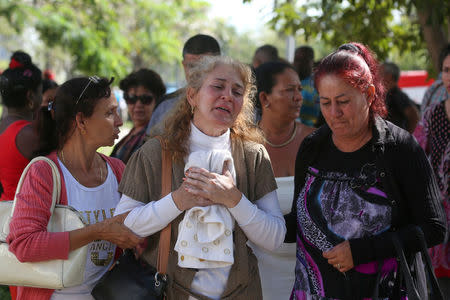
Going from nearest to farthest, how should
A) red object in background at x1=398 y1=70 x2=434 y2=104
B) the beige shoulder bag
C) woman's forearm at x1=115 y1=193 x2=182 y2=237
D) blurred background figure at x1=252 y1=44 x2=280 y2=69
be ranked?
woman's forearm at x1=115 y1=193 x2=182 y2=237, the beige shoulder bag, blurred background figure at x1=252 y1=44 x2=280 y2=69, red object in background at x1=398 y1=70 x2=434 y2=104

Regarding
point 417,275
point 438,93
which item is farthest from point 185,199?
point 438,93

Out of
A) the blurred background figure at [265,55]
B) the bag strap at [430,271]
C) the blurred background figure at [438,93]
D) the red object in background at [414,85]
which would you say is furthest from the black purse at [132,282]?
the red object in background at [414,85]

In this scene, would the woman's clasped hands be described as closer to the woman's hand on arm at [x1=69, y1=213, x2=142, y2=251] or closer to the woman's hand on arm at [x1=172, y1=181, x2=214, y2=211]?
the woman's hand on arm at [x1=172, y1=181, x2=214, y2=211]

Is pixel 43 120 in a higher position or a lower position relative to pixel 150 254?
higher

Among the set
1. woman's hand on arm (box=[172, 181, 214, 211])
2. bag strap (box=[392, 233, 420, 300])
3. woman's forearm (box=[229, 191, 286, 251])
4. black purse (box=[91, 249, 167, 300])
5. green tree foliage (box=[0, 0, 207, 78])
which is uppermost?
green tree foliage (box=[0, 0, 207, 78])

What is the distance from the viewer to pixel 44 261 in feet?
8.80

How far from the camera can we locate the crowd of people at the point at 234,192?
2529 millimetres

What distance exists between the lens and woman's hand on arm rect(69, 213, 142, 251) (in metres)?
2.60

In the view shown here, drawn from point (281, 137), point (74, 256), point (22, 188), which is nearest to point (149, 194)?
point (74, 256)

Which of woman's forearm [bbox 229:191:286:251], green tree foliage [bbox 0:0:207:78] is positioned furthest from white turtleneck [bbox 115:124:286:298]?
green tree foliage [bbox 0:0:207:78]

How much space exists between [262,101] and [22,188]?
220 centimetres

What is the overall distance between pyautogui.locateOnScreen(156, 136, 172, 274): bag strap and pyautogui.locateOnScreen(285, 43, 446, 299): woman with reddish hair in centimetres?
70

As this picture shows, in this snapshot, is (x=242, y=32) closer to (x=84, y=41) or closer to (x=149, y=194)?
(x=84, y=41)

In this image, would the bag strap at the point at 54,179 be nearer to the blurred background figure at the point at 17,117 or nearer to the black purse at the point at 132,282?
the black purse at the point at 132,282
